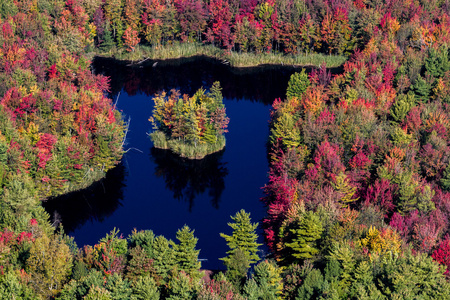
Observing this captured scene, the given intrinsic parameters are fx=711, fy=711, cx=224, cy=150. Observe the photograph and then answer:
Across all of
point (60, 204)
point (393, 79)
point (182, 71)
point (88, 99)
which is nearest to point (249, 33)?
point (182, 71)

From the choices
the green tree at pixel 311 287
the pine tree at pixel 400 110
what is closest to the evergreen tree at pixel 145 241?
the green tree at pixel 311 287

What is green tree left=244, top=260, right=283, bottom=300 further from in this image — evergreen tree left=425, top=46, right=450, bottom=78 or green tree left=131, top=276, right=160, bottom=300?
evergreen tree left=425, top=46, right=450, bottom=78

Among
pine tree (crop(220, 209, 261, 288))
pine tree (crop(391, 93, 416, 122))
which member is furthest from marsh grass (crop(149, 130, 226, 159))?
pine tree (crop(220, 209, 261, 288))

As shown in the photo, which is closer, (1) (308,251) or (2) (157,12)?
(1) (308,251)

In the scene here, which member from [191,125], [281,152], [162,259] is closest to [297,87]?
[191,125]

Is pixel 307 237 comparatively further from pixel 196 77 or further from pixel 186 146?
pixel 196 77

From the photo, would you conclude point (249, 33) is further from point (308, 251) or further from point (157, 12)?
point (308, 251)
